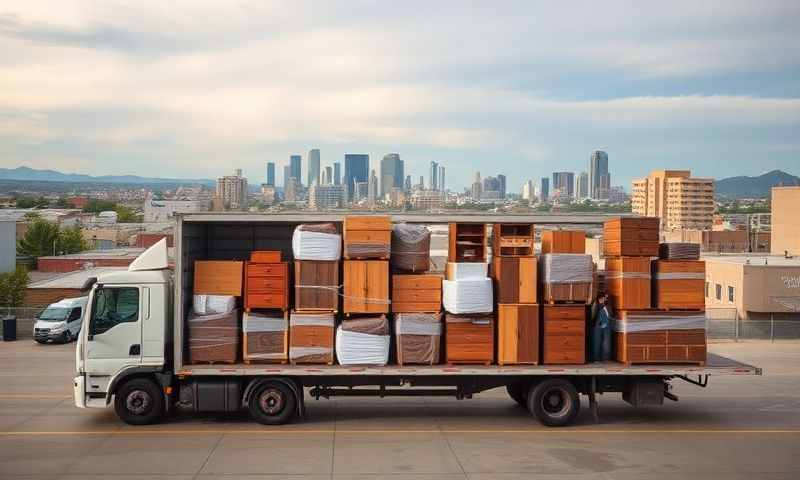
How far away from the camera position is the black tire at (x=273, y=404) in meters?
14.8

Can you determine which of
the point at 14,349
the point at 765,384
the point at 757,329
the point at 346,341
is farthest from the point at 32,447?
the point at 757,329

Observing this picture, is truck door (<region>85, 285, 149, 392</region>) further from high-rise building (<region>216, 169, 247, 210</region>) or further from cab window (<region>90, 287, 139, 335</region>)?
high-rise building (<region>216, 169, 247, 210</region>)

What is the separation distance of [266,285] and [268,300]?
0.88 feet

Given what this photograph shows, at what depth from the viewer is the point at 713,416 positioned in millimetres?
16312

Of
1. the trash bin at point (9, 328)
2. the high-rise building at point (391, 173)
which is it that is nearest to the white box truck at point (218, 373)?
the trash bin at point (9, 328)

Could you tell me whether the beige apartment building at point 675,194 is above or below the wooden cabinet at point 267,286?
above

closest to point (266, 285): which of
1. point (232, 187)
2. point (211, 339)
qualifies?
→ point (211, 339)

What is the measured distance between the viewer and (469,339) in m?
14.7

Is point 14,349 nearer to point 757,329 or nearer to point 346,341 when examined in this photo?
point 346,341

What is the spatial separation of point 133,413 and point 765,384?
14.7 metres

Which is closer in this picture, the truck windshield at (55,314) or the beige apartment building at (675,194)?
the truck windshield at (55,314)

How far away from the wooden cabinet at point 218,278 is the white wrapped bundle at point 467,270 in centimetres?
377

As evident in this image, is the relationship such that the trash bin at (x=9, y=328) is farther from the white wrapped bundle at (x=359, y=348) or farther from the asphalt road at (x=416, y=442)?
the white wrapped bundle at (x=359, y=348)

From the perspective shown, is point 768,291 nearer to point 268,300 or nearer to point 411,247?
point 411,247
